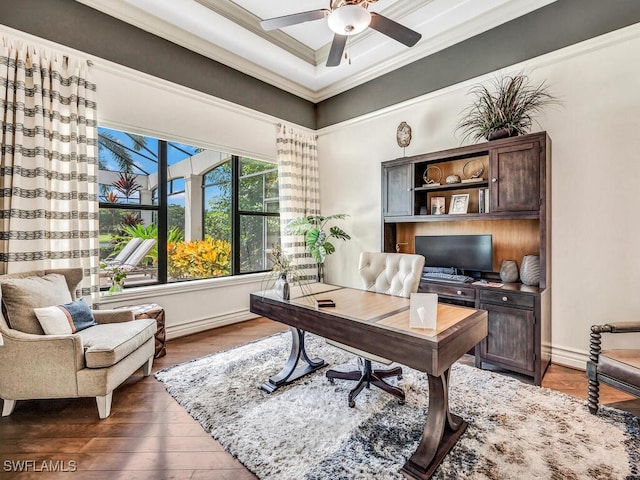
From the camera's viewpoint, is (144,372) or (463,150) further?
(463,150)

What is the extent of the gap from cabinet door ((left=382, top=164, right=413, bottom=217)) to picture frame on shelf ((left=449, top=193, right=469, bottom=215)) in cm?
45

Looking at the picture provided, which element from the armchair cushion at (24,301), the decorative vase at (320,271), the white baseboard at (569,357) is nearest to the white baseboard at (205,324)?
the decorative vase at (320,271)

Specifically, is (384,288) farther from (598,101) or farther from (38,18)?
(38,18)

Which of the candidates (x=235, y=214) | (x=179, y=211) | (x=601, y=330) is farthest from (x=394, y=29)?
(x=179, y=211)

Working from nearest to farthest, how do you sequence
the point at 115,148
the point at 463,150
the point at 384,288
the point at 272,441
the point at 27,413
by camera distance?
the point at 272,441 → the point at 27,413 → the point at 384,288 → the point at 463,150 → the point at 115,148

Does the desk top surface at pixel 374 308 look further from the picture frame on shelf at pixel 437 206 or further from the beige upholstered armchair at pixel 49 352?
the picture frame on shelf at pixel 437 206

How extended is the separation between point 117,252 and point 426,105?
406 centimetres

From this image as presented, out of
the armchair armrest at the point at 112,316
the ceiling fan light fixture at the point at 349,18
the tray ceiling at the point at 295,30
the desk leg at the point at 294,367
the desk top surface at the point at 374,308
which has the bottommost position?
the desk leg at the point at 294,367

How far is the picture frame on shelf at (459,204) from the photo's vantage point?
11.0 ft

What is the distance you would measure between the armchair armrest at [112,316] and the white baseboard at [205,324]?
997mm

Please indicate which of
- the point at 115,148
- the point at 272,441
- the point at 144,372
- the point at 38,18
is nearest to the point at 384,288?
the point at 272,441

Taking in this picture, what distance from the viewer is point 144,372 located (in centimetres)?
271

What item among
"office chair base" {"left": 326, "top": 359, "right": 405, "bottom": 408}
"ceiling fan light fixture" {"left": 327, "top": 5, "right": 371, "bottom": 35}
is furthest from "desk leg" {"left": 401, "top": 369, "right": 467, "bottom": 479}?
"ceiling fan light fixture" {"left": 327, "top": 5, "right": 371, "bottom": 35}

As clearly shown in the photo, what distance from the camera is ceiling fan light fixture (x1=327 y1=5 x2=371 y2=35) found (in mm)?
2102
